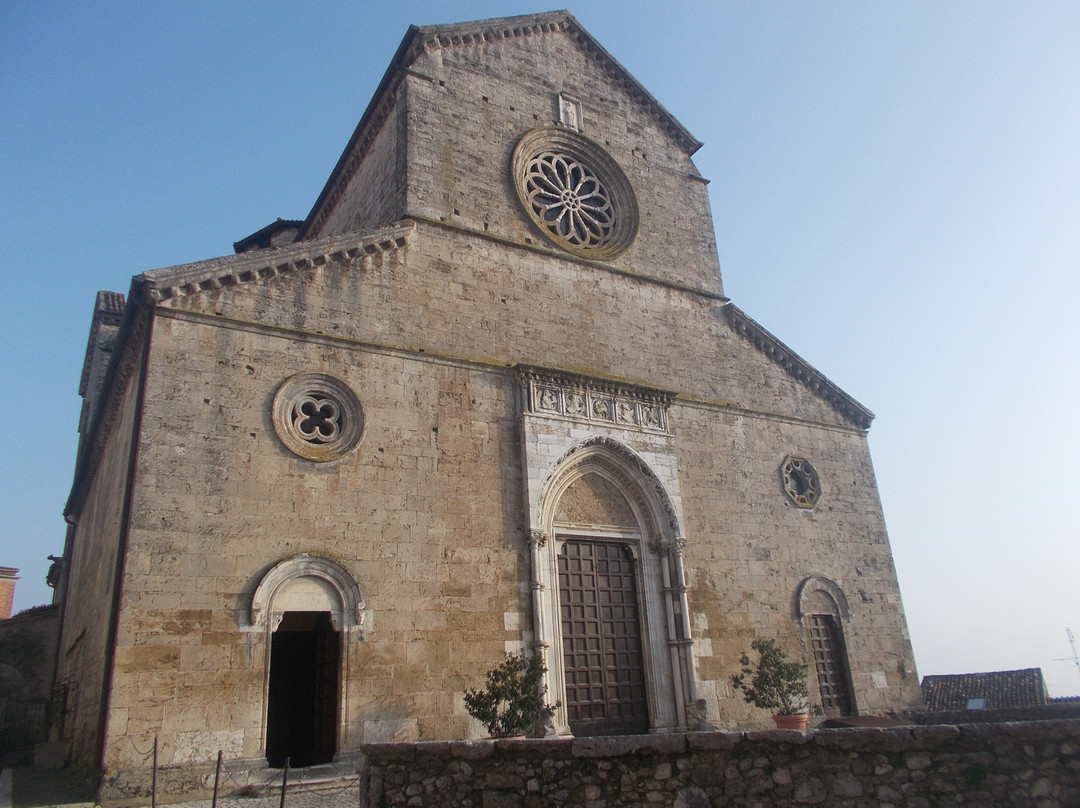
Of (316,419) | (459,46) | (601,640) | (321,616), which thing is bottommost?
(601,640)

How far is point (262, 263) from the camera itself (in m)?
12.0

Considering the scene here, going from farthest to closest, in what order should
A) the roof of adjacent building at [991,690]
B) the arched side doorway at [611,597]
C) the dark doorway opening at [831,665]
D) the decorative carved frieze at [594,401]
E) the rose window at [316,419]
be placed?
the roof of adjacent building at [991,690] < the dark doorway opening at [831,665] < the decorative carved frieze at [594,401] < the arched side doorway at [611,597] < the rose window at [316,419]

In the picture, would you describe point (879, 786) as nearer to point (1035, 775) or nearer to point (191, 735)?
point (1035, 775)

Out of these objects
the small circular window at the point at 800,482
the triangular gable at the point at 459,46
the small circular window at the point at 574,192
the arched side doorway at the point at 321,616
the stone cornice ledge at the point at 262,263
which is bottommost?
the arched side doorway at the point at 321,616

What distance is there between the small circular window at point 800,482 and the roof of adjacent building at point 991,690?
1679 centimetres

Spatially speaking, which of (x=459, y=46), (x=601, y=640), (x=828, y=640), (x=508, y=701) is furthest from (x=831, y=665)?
(x=459, y=46)

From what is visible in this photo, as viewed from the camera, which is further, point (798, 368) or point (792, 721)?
point (798, 368)

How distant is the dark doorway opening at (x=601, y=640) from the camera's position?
42.7 ft

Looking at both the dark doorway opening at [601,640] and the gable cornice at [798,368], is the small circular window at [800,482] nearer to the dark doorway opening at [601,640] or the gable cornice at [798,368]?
the gable cornice at [798,368]

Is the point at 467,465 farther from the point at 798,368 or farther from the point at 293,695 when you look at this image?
the point at 798,368

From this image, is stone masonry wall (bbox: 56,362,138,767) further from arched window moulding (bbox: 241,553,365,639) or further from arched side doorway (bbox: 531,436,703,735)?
arched side doorway (bbox: 531,436,703,735)

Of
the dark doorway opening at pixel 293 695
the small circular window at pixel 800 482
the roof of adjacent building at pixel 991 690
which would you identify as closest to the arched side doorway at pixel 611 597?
the small circular window at pixel 800 482

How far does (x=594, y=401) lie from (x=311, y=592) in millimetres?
6224

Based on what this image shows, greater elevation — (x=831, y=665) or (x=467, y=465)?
(x=467, y=465)
